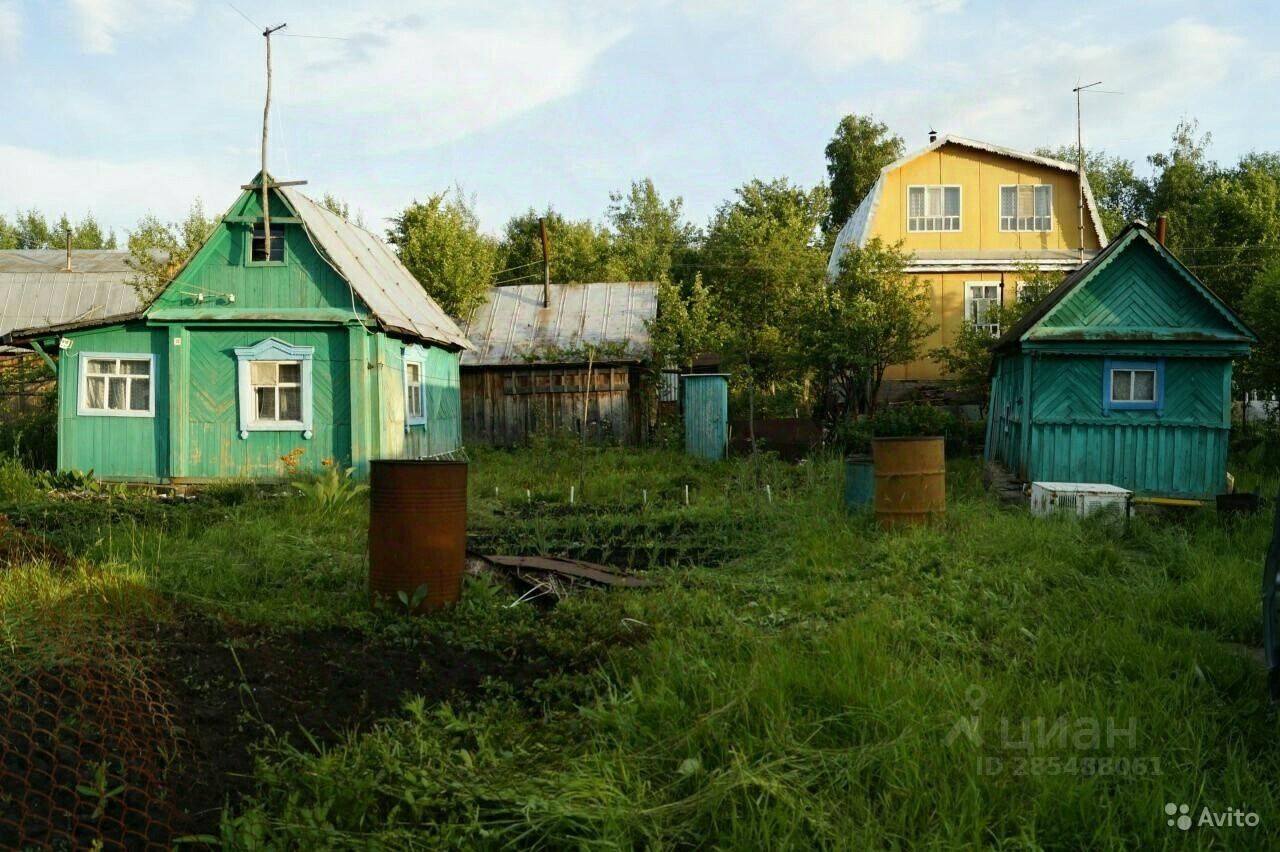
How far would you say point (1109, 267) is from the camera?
11.7 meters

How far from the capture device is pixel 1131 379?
38.7 feet

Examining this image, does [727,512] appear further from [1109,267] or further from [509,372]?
[509,372]

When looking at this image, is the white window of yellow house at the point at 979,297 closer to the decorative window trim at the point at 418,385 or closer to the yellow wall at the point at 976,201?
the yellow wall at the point at 976,201

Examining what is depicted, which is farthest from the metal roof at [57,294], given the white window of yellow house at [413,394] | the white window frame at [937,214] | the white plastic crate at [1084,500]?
the white plastic crate at [1084,500]

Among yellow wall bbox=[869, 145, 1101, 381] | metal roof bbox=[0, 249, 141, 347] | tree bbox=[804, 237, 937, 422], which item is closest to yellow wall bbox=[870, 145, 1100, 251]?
yellow wall bbox=[869, 145, 1101, 381]

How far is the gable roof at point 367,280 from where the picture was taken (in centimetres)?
1366

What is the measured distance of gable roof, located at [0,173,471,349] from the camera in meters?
13.7

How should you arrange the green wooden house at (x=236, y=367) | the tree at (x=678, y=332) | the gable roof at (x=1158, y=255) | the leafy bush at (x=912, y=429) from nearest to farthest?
the gable roof at (x=1158, y=255) → the green wooden house at (x=236, y=367) → the leafy bush at (x=912, y=429) → the tree at (x=678, y=332)

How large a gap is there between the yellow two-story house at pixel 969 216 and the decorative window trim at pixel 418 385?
1145 centimetres

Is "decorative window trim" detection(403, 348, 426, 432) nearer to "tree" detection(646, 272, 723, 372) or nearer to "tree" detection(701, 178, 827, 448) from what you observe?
"tree" detection(646, 272, 723, 372)

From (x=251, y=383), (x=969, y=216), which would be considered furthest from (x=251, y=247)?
(x=969, y=216)

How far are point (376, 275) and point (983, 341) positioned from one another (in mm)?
12076

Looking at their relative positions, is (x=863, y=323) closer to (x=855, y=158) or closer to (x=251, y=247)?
(x=251, y=247)

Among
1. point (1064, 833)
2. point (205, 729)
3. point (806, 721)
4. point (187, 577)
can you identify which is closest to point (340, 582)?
point (187, 577)
